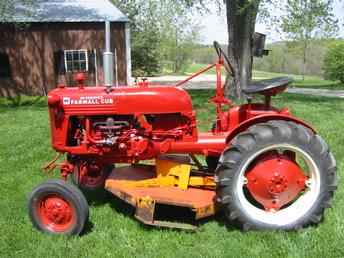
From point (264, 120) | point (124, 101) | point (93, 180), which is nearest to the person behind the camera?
point (264, 120)

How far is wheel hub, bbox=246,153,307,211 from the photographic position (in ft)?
13.0

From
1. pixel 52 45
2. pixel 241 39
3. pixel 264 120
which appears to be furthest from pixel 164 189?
pixel 52 45

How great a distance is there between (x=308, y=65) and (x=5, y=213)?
41254 mm

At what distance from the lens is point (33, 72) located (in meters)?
18.6

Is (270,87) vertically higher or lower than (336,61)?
higher

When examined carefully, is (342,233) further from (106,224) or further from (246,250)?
(106,224)

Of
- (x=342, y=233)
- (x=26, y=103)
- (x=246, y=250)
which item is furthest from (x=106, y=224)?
(x=26, y=103)

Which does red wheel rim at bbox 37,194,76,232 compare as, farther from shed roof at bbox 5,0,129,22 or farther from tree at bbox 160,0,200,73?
tree at bbox 160,0,200,73

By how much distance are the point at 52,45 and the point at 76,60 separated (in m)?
1.12

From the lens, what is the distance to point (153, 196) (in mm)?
4008

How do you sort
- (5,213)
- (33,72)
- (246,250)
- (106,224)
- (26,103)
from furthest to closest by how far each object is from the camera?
(33,72) < (26,103) < (5,213) < (106,224) < (246,250)

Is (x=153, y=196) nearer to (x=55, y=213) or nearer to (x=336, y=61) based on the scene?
(x=55, y=213)

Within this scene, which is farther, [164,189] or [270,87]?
[164,189]

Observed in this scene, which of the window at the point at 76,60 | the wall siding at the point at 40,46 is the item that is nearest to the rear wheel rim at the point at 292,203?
the wall siding at the point at 40,46
